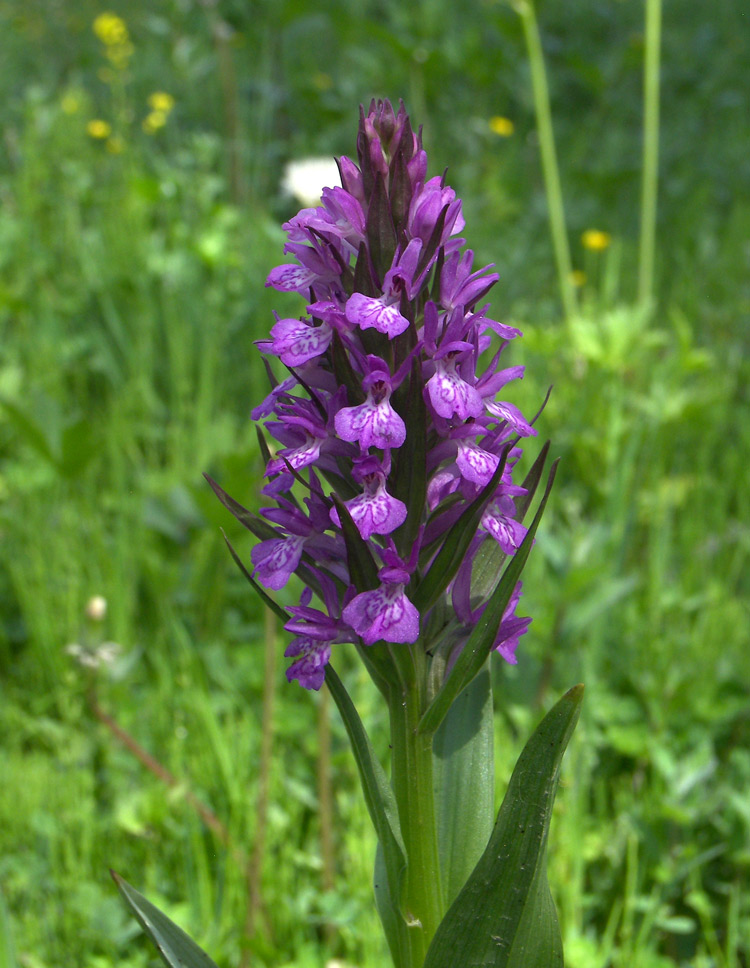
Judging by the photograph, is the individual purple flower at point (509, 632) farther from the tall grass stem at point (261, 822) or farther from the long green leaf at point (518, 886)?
the tall grass stem at point (261, 822)

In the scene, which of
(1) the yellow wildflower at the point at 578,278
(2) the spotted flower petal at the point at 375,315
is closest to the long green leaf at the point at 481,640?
(2) the spotted flower petal at the point at 375,315

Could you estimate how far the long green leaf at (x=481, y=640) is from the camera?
0.88 m

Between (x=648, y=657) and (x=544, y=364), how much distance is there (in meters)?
1.61

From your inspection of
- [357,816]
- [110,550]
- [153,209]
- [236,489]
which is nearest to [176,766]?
[357,816]

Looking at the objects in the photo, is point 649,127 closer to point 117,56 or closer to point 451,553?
point 451,553

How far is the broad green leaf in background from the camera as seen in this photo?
1.07 m

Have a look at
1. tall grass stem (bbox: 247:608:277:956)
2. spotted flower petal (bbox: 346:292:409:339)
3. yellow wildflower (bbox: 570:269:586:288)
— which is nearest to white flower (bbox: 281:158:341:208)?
yellow wildflower (bbox: 570:269:586:288)

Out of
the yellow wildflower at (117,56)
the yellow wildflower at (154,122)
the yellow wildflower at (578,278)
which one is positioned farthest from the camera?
the yellow wildflower at (154,122)

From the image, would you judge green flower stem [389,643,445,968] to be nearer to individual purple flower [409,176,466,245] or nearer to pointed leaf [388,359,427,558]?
pointed leaf [388,359,427,558]

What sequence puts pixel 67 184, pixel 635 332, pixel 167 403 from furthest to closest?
1. pixel 67 184
2. pixel 167 403
3. pixel 635 332

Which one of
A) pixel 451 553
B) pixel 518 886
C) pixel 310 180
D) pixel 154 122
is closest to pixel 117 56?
pixel 154 122

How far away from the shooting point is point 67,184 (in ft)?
12.9

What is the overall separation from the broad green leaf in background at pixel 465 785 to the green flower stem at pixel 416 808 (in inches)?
2.3

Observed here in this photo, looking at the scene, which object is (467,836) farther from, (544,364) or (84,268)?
(84,268)
